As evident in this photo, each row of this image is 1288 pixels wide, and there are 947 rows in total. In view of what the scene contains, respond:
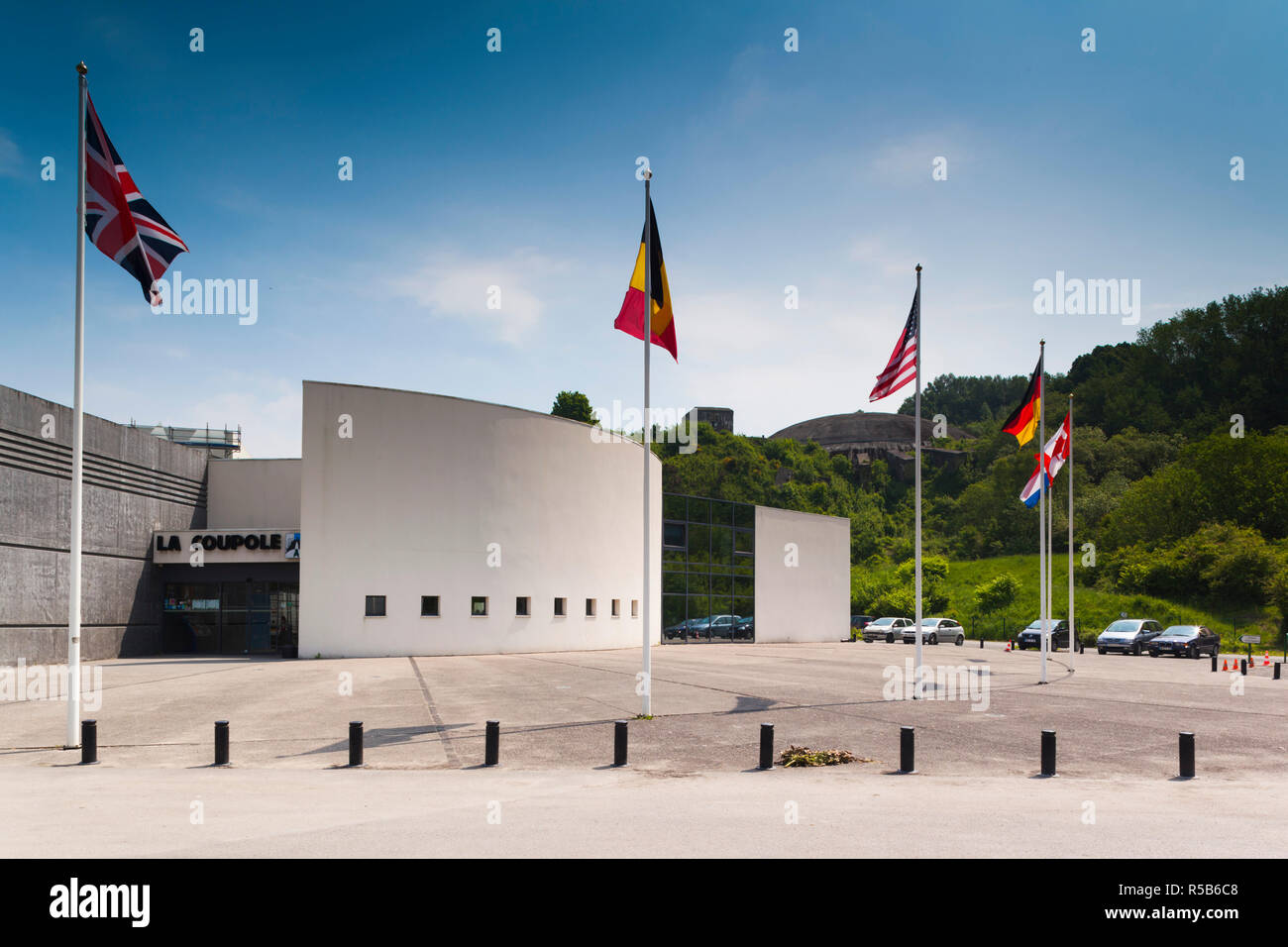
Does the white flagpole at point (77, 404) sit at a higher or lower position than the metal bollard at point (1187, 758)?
higher

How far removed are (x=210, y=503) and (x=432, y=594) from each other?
39.9ft

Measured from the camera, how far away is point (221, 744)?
40.4 ft

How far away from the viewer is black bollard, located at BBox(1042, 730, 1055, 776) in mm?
11750

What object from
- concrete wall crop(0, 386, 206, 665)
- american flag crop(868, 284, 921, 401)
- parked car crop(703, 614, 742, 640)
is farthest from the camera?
parked car crop(703, 614, 742, 640)

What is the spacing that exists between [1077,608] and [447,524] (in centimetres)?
5052

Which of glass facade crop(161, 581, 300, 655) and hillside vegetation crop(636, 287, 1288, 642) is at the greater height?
hillside vegetation crop(636, 287, 1288, 642)

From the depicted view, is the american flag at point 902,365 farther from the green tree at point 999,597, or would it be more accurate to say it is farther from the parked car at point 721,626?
the green tree at point 999,597

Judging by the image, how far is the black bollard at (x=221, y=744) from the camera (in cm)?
1227

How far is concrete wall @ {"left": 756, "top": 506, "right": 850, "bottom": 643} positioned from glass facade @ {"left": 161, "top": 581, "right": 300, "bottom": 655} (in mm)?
25729

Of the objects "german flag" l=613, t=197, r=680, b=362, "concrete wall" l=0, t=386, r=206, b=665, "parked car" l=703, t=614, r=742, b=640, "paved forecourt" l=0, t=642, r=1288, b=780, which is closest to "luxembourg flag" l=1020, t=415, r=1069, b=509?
"paved forecourt" l=0, t=642, r=1288, b=780

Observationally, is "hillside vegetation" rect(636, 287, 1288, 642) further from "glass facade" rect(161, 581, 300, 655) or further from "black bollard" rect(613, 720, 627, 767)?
"black bollard" rect(613, 720, 627, 767)

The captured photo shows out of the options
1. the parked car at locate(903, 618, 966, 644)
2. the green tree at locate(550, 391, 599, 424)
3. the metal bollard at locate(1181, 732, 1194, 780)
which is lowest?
the parked car at locate(903, 618, 966, 644)

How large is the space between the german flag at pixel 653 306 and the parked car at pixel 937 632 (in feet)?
130

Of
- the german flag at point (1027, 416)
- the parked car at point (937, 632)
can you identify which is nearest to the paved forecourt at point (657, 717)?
the german flag at point (1027, 416)
